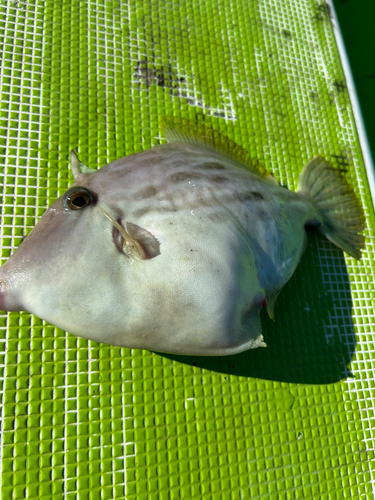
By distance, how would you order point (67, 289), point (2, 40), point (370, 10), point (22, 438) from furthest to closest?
point (370, 10), point (2, 40), point (22, 438), point (67, 289)

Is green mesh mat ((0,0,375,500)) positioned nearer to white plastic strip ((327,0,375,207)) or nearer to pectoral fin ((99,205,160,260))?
white plastic strip ((327,0,375,207))

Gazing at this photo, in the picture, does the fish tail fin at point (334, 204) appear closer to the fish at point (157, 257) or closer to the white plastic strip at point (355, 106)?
the white plastic strip at point (355, 106)

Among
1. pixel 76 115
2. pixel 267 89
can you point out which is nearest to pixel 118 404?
pixel 76 115

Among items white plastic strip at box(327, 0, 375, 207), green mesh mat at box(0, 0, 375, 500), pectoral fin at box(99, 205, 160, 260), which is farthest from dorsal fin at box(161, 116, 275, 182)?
white plastic strip at box(327, 0, 375, 207)

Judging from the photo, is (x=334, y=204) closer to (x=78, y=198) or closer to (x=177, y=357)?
(x=177, y=357)

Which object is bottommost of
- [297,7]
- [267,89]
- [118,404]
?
[118,404]

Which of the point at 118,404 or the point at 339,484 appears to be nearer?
the point at 118,404

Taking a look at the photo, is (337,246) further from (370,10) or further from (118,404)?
(370,10)

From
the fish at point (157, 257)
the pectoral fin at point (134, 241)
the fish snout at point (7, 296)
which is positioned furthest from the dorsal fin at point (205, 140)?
the fish snout at point (7, 296)
